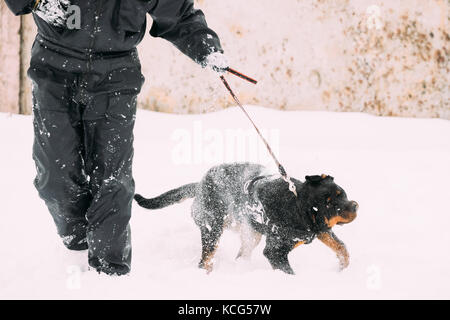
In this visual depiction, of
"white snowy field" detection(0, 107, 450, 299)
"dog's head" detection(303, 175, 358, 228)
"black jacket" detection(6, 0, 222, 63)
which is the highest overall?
"black jacket" detection(6, 0, 222, 63)

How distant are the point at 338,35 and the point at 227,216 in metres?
3.56

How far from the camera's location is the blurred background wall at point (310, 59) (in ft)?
18.4

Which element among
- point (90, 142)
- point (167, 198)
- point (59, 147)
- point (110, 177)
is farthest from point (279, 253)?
point (59, 147)

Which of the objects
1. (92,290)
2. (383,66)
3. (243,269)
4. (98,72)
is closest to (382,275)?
(243,269)

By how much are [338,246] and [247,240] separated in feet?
1.77

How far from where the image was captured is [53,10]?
204 centimetres

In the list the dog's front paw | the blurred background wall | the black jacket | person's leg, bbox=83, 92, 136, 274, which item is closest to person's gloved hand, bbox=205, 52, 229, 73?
the black jacket

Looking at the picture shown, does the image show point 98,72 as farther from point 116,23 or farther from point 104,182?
point 104,182

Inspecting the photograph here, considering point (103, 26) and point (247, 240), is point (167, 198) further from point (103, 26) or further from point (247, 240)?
point (103, 26)

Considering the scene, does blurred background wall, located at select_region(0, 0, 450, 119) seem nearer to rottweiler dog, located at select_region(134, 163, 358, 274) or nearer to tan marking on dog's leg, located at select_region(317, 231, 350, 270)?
rottweiler dog, located at select_region(134, 163, 358, 274)

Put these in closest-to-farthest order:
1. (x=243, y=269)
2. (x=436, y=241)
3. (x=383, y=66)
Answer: (x=243, y=269), (x=436, y=241), (x=383, y=66)

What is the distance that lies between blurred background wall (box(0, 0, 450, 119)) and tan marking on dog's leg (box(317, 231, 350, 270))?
3303mm

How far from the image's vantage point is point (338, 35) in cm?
566

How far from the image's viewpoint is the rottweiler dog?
2.53 meters
